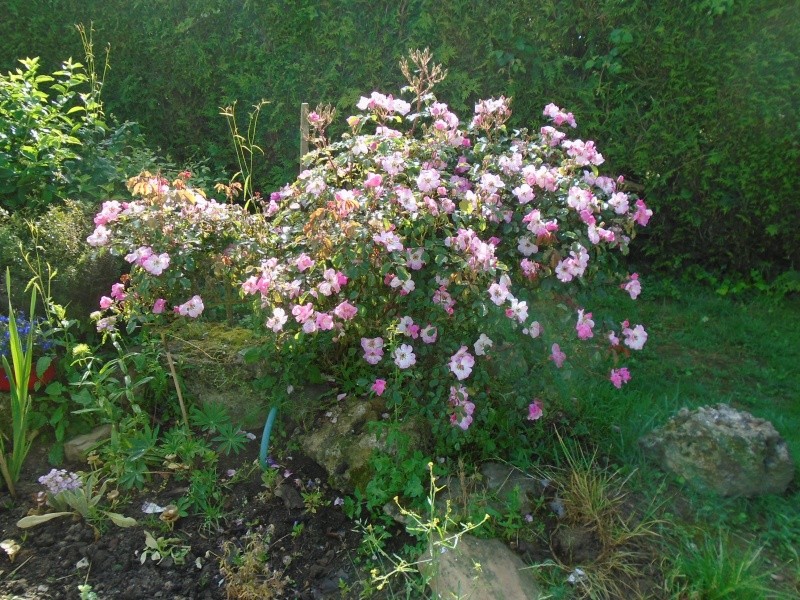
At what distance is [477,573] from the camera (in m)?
2.38

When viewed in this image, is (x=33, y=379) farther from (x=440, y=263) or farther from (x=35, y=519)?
(x=440, y=263)

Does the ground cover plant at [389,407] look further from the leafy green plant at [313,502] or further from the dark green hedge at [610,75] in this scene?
the dark green hedge at [610,75]

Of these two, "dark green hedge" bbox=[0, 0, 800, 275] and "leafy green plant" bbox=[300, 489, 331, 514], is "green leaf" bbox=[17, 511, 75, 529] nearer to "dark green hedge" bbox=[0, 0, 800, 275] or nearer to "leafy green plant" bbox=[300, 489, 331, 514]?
"leafy green plant" bbox=[300, 489, 331, 514]

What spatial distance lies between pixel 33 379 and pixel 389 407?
149 centimetres

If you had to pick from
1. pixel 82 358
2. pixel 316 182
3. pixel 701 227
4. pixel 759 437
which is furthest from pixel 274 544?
pixel 701 227

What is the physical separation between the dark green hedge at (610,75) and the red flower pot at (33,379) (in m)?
2.71

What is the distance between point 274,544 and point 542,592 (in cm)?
94

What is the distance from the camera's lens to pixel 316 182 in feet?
9.16

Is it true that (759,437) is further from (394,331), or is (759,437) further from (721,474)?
(394,331)

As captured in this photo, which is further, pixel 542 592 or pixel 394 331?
pixel 394 331

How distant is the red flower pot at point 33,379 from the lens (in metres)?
3.01

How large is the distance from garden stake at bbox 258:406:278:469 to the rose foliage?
8.1 inches

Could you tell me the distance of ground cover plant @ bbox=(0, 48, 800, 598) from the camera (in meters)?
2.50

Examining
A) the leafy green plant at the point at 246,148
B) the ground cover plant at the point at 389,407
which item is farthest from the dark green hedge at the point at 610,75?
the ground cover plant at the point at 389,407
